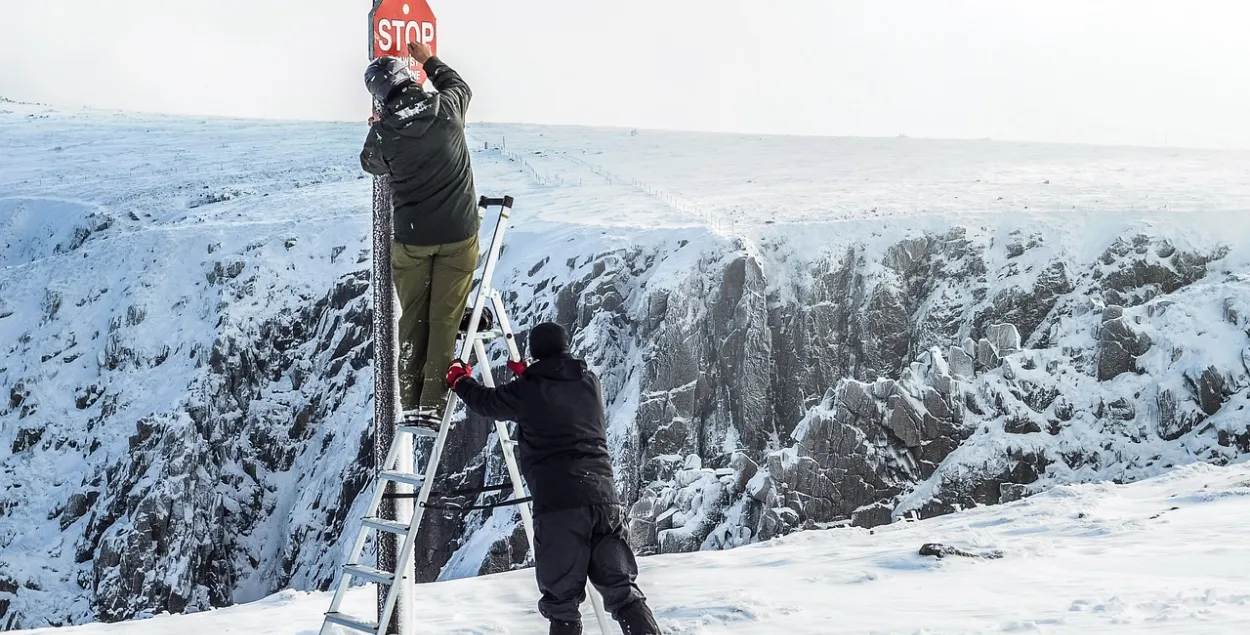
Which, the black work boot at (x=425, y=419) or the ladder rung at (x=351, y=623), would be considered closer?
the ladder rung at (x=351, y=623)

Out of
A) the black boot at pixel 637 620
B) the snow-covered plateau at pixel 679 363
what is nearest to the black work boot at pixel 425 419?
the black boot at pixel 637 620

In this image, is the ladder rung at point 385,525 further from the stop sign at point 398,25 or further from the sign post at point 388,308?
the stop sign at point 398,25

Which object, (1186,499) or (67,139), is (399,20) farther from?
(67,139)

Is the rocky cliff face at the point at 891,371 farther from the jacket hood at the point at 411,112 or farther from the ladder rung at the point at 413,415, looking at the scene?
the jacket hood at the point at 411,112

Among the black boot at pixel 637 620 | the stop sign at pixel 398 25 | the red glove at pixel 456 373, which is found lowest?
the black boot at pixel 637 620

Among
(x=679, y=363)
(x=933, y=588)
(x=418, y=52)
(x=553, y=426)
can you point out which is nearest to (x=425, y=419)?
(x=553, y=426)

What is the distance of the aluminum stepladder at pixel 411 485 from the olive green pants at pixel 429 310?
91mm

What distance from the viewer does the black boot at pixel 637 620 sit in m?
4.97

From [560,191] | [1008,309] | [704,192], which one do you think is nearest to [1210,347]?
[1008,309]

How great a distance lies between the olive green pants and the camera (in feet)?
17.9

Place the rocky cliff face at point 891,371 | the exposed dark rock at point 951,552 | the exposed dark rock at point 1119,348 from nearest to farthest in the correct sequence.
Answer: the exposed dark rock at point 951,552 < the rocky cliff face at point 891,371 < the exposed dark rock at point 1119,348

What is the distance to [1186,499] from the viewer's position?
483 inches

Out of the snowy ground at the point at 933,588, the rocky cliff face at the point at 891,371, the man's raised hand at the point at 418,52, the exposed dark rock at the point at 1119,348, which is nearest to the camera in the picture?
the man's raised hand at the point at 418,52

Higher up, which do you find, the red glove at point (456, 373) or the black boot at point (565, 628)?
the red glove at point (456, 373)
